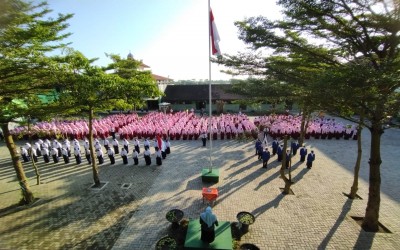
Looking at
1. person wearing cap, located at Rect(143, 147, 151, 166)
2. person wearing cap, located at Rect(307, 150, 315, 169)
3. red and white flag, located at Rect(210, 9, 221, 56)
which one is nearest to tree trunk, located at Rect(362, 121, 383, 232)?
person wearing cap, located at Rect(307, 150, 315, 169)

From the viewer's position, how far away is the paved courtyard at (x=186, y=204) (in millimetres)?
8344

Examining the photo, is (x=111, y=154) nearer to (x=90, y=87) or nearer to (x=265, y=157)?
(x=90, y=87)

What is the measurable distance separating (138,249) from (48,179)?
873cm

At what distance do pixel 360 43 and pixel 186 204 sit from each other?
875cm

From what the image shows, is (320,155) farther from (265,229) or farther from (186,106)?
(186,106)

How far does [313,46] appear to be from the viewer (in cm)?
900

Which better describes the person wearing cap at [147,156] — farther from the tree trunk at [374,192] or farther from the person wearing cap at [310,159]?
the tree trunk at [374,192]

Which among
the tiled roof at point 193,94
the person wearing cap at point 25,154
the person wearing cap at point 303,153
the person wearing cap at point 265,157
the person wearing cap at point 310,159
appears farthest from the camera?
the tiled roof at point 193,94

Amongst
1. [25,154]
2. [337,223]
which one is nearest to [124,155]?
[25,154]

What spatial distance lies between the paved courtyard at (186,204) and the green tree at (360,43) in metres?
1.90

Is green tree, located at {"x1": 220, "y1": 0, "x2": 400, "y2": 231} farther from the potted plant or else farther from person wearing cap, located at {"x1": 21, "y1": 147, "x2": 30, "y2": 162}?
person wearing cap, located at {"x1": 21, "y1": 147, "x2": 30, "y2": 162}

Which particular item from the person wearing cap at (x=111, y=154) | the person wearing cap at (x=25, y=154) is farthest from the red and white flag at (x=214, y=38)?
the person wearing cap at (x=25, y=154)

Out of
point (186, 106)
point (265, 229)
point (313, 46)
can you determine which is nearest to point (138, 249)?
point (265, 229)

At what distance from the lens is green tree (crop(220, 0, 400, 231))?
234 inches
